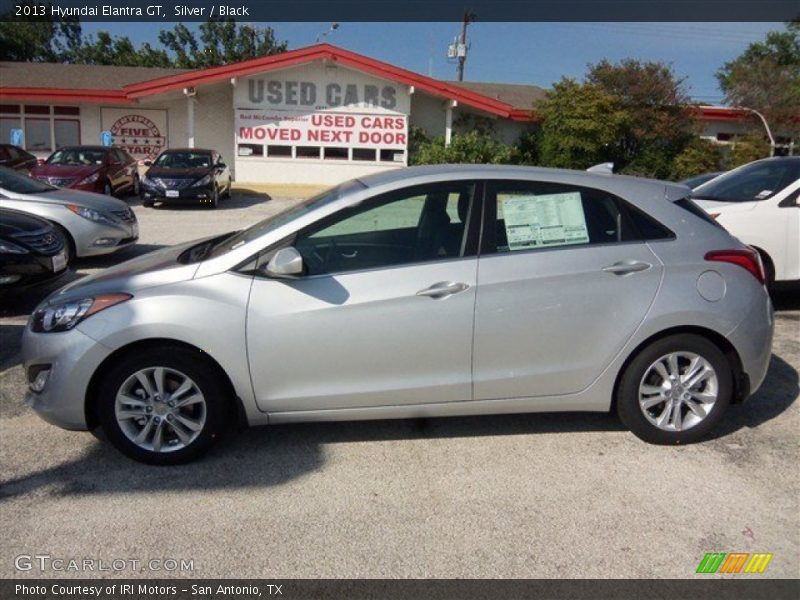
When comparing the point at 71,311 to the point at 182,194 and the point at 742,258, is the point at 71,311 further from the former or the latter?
the point at 182,194

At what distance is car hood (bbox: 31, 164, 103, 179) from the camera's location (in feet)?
52.9

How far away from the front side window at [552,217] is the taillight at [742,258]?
0.47 metres

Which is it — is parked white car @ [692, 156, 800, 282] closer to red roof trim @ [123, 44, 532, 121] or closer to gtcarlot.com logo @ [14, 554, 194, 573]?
gtcarlot.com logo @ [14, 554, 194, 573]

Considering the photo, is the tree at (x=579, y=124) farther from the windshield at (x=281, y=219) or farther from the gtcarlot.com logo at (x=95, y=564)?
the gtcarlot.com logo at (x=95, y=564)

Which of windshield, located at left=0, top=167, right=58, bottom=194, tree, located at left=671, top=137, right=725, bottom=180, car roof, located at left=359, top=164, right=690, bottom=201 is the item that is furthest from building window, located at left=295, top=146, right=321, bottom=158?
car roof, located at left=359, top=164, right=690, bottom=201

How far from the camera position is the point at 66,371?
149 inches

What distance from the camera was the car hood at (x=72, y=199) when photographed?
945 cm

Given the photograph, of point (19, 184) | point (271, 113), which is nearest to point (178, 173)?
point (271, 113)

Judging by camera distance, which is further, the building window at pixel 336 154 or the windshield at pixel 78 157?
the building window at pixel 336 154

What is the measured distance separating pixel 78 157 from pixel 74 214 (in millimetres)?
9130

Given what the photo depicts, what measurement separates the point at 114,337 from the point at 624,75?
24.2m

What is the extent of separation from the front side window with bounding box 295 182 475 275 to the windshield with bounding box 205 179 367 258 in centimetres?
18

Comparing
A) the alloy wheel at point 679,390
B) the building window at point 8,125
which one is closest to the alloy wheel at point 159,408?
the alloy wheel at point 679,390

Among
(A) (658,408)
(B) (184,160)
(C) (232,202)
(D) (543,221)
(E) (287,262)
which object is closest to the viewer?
(E) (287,262)
